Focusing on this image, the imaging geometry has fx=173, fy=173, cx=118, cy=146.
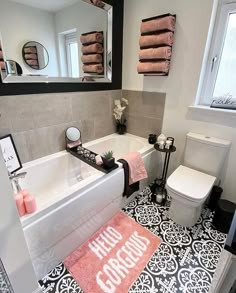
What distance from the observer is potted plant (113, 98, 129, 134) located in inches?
95.2

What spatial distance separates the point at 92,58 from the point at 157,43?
0.74 meters

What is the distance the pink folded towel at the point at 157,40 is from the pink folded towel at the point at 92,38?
503mm

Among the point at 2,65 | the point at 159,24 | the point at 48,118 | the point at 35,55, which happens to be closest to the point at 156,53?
the point at 159,24

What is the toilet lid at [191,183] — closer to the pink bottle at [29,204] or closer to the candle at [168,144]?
the candle at [168,144]

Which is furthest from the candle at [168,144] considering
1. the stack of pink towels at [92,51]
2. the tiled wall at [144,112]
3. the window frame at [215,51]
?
the stack of pink towels at [92,51]

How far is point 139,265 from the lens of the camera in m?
1.35

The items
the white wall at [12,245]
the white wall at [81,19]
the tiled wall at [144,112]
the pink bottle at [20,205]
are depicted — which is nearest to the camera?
the white wall at [12,245]

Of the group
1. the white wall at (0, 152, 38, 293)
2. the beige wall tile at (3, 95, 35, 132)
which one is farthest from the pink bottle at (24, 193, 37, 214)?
the beige wall tile at (3, 95, 35, 132)

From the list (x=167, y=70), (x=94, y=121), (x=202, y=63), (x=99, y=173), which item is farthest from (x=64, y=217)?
(x=202, y=63)

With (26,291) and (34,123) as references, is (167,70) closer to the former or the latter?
(34,123)

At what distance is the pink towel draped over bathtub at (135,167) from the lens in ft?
5.82

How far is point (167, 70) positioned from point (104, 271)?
1.97 meters

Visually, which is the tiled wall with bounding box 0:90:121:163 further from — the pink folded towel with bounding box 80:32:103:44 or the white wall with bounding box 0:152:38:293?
the white wall with bounding box 0:152:38:293

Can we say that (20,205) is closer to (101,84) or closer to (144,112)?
(101,84)
